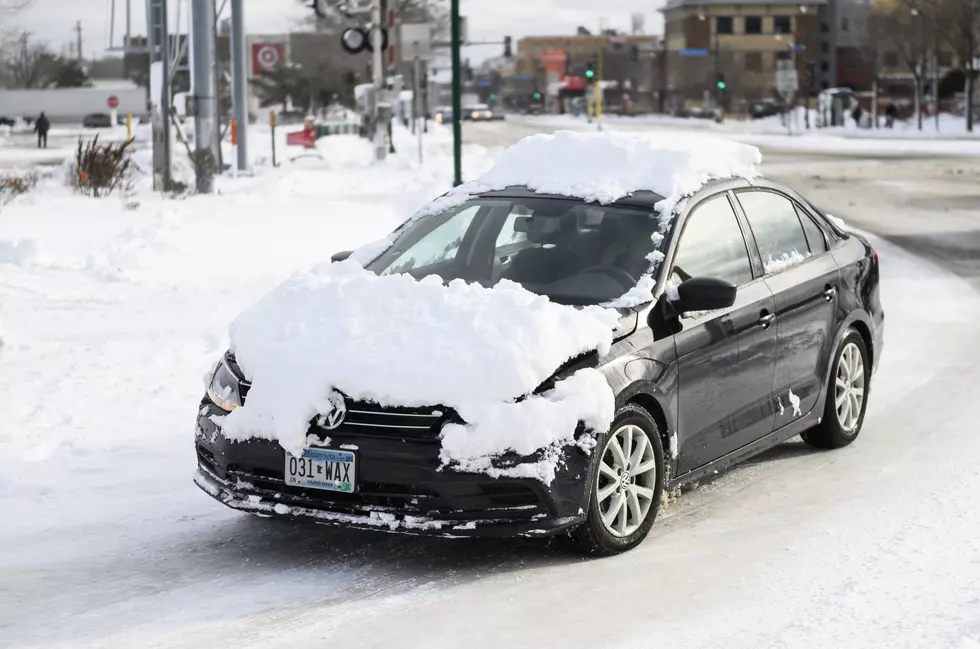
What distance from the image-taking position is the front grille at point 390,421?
562cm

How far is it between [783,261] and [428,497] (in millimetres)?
2739

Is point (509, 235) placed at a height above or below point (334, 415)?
above

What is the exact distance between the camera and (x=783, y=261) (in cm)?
758

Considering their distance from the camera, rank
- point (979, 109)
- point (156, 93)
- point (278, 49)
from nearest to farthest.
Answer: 1. point (156, 93)
2. point (278, 49)
3. point (979, 109)

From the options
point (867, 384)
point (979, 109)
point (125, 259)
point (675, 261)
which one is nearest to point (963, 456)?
point (867, 384)

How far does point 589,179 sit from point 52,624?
3.28 meters

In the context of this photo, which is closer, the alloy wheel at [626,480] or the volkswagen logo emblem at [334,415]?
the volkswagen logo emblem at [334,415]

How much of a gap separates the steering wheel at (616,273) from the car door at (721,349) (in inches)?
8.3

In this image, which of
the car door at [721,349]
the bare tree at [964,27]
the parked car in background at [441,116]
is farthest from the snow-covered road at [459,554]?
the bare tree at [964,27]

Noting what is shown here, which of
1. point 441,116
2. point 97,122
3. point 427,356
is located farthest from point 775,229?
point 97,122

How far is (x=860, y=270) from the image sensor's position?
8289 mm

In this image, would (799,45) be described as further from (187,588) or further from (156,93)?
(187,588)

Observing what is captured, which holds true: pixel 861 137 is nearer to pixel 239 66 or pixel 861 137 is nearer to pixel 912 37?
pixel 912 37

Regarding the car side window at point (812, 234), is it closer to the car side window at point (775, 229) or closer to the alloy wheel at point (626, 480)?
the car side window at point (775, 229)
